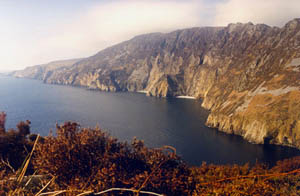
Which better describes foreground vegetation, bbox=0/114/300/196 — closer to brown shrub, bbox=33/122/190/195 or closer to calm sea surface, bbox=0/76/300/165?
brown shrub, bbox=33/122/190/195

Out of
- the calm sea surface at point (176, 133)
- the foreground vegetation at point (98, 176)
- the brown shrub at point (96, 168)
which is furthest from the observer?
the calm sea surface at point (176, 133)

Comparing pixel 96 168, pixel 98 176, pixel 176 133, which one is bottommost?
pixel 176 133

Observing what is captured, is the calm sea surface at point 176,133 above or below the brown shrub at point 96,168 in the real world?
below

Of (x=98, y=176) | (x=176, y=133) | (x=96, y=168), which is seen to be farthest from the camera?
(x=176, y=133)

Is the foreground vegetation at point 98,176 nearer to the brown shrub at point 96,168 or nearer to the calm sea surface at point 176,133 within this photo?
the brown shrub at point 96,168

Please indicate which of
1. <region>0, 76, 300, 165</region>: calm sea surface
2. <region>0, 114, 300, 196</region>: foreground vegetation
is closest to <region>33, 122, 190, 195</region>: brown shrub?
<region>0, 114, 300, 196</region>: foreground vegetation

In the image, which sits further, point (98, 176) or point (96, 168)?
point (96, 168)

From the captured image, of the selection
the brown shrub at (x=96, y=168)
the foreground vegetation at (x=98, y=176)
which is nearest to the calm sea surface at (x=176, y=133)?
the brown shrub at (x=96, y=168)

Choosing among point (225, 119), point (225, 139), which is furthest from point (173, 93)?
point (225, 139)

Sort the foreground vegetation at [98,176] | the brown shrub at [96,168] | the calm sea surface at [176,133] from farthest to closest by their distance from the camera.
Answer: the calm sea surface at [176,133]
the brown shrub at [96,168]
the foreground vegetation at [98,176]

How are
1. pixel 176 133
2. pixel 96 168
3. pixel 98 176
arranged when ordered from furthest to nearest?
pixel 176 133 < pixel 96 168 < pixel 98 176

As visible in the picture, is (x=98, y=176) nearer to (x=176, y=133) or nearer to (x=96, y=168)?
(x=96, y=168)

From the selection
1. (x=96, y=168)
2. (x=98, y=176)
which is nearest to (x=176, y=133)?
(x=96, y=168)
